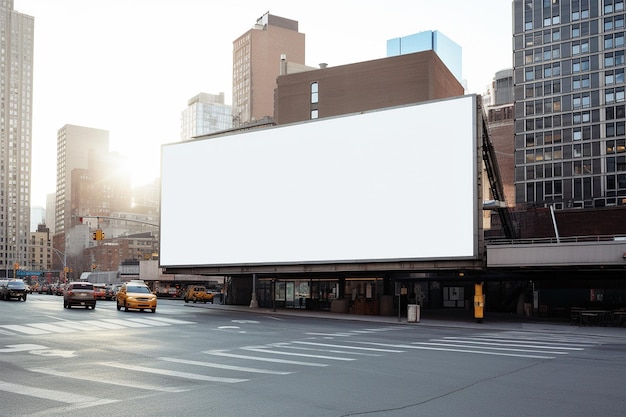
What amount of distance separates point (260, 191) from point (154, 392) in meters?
38.8

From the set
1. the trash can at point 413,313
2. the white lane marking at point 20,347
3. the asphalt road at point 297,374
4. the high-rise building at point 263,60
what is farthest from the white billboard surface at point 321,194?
the high-rise building at point 263,60

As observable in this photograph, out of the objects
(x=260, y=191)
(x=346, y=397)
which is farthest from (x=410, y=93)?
(x=346, y=397)

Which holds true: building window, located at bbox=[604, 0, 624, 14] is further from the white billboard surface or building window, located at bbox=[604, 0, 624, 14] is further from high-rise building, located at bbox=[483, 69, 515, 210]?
the white billboard surface

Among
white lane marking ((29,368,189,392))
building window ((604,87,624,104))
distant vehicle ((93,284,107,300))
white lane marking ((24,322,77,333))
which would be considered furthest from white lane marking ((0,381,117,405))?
building window ((604,87,624,104))

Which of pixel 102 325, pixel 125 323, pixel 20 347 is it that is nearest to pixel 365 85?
pixel 125 323

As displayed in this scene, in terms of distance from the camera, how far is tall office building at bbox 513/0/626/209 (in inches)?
3509

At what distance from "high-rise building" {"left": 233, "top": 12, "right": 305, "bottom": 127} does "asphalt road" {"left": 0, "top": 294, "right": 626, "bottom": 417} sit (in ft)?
521

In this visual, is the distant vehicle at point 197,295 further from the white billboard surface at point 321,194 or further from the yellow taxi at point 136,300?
the yellow taxi at point 136,300

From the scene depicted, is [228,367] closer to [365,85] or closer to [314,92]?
[365,85]

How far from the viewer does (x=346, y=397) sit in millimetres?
11398

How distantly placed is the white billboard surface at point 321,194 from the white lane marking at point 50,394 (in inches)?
1231

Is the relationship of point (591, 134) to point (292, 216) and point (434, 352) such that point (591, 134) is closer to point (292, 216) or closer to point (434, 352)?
point (292, 216)

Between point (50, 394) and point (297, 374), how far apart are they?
5170mm

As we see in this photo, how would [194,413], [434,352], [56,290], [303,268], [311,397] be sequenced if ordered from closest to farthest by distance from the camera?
[194,413] → [311,397] → [434,352] → [303,268] → [56,290]
